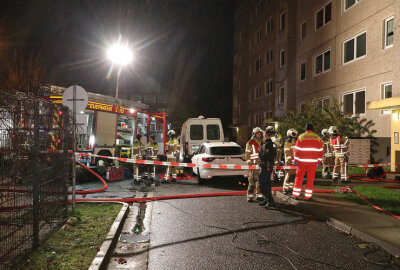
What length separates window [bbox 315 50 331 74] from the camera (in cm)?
2085

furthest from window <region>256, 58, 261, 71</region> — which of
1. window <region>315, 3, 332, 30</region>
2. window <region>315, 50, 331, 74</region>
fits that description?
window <region>315, 50, 331, 74</region>

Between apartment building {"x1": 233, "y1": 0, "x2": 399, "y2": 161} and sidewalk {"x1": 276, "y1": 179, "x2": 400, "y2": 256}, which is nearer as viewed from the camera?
sidewalk {"x1": 276, "y1": 179, "x2": 400, "y2": 256}

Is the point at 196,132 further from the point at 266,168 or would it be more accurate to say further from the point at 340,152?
the point at 266,168

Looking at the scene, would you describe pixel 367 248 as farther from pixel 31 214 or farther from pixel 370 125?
pixel 370 125

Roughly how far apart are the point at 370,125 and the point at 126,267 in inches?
592

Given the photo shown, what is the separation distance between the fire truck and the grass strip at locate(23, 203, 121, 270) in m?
6.53

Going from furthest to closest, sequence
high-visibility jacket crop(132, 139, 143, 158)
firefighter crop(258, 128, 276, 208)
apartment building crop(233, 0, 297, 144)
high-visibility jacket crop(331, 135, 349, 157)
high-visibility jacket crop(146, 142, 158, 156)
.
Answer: apartment building crop(233, 0, 297, 144)
high-visibility jacket crop(146, 142, 158, 156)
high-visibility jacket crop(132, 139, 143, 158)
high-visibility jacket crop(331, 135, 349, 157)
firefighter crop(258, 128, 276, 208)

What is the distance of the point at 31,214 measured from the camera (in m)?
4.78

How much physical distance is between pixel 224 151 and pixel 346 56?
11.6 meters

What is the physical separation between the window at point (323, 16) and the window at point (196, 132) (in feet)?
37.4

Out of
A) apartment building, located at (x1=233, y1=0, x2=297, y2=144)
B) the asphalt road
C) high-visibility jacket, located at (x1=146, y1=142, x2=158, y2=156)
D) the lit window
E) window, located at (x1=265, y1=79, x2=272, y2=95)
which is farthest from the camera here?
window, located at (x1=265, y1=79, x2=272, y2=95)

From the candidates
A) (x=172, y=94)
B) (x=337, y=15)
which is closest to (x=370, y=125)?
(x=337, y=15)

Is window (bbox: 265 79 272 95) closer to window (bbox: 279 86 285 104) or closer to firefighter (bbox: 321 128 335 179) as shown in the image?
window (bbox: 279 86 285 104)

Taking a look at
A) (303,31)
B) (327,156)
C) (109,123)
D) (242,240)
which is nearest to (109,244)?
(242,240)
